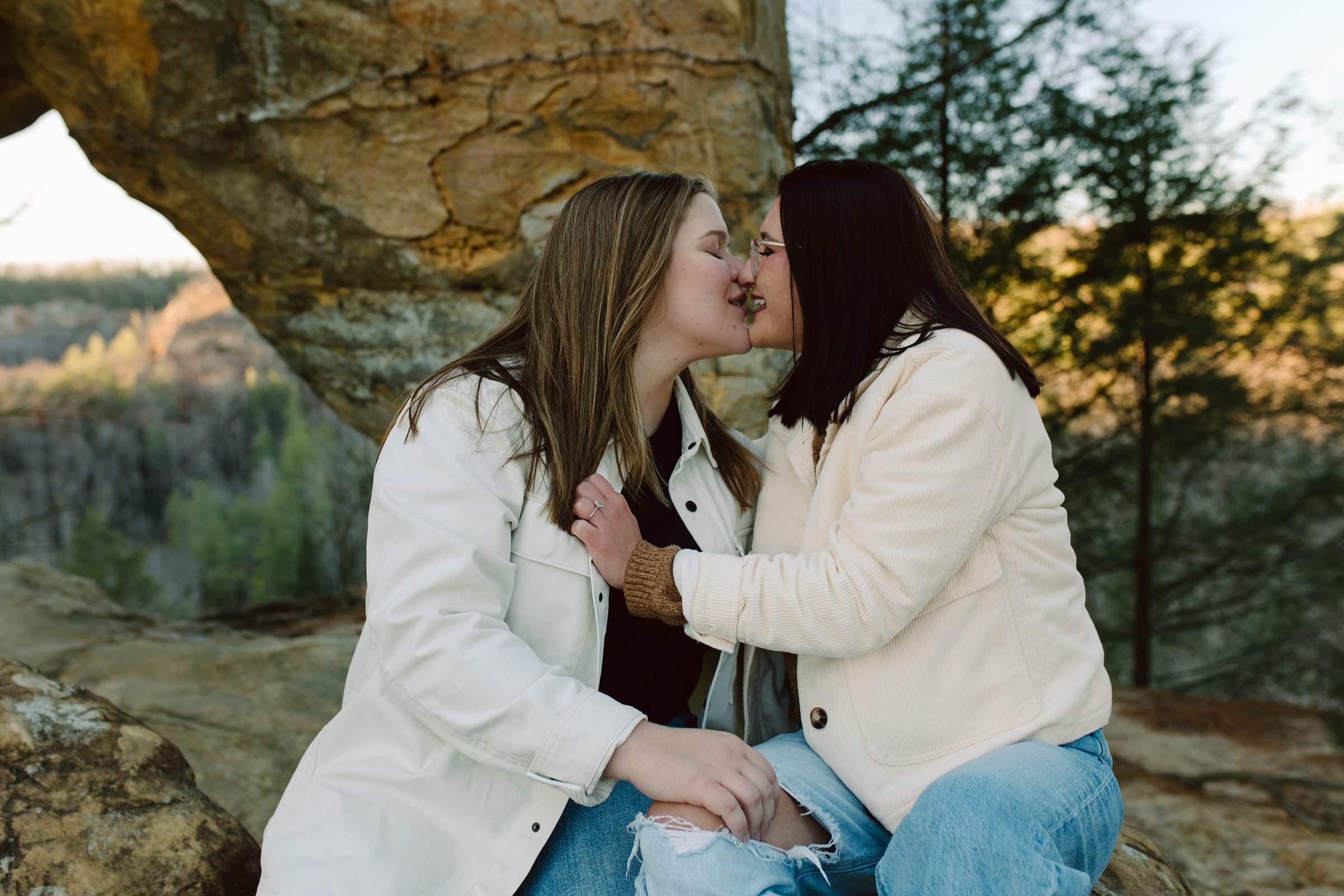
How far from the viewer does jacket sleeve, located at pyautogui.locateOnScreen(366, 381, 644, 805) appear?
1.44 meters

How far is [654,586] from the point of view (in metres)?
1.61

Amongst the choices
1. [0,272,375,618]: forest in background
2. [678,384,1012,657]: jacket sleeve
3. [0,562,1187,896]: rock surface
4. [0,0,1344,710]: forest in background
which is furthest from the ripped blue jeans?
[0,272,375,618]: forest in background

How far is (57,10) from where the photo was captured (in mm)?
3297

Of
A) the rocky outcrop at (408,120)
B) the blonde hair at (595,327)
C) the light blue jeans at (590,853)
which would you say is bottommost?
the light blue jeans at (590,853)

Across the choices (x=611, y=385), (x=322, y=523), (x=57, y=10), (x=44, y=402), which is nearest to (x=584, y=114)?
(x=611, y=385)

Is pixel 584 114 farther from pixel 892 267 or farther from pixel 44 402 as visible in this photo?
pixel 44 402

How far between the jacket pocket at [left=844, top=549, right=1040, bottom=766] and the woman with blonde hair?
0.24 metres

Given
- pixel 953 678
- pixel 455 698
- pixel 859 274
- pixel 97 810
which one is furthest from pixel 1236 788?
pixel 97 810

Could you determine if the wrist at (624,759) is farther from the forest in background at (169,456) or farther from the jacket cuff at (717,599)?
the forest in background at (169,456)

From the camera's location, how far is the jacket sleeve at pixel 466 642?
1443mm

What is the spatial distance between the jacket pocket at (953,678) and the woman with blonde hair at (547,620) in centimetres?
24

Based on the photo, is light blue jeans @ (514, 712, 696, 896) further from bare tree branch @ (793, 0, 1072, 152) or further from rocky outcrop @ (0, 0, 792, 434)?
bare tree branch @ (793, 0, 1072, 152)

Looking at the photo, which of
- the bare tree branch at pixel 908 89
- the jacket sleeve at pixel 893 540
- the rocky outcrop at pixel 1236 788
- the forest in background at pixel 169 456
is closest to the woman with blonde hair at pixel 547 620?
the jacket sleeve at pixel 893 540

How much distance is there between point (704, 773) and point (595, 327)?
88cm
